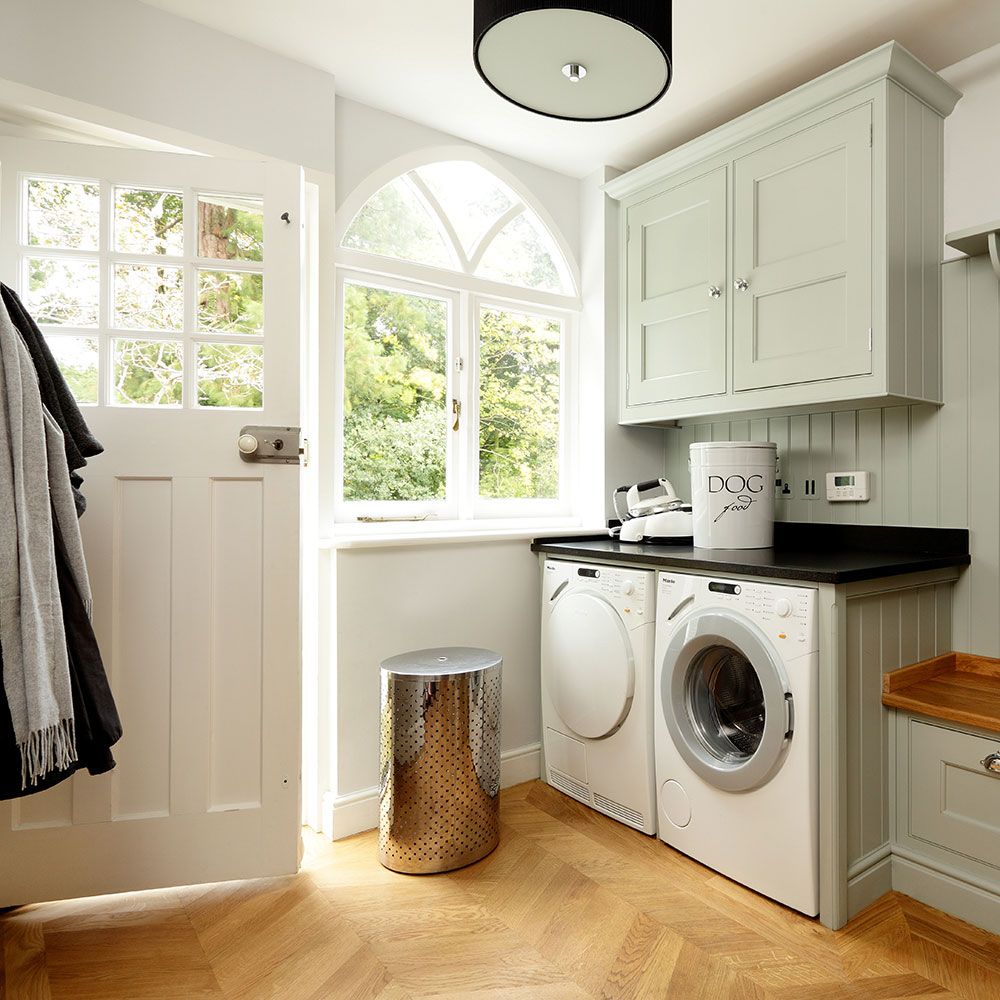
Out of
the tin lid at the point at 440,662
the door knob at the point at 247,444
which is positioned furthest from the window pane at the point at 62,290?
the tin lid at the point at 440,662

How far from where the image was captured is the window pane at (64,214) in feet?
5.72

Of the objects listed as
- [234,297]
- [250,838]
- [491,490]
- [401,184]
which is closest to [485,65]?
[234,297]

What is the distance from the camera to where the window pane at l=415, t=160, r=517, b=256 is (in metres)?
2.70

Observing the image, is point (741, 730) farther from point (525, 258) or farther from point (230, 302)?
point (525, 258)

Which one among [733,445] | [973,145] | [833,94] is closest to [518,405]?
[733,445]

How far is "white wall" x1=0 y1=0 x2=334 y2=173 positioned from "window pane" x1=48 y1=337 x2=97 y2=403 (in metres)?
0.65

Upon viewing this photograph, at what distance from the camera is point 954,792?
1.81 m

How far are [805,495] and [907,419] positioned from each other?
434 mm

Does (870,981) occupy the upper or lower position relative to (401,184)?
lower

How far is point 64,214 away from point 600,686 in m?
2.04

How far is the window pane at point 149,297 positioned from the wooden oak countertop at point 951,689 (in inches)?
84.9

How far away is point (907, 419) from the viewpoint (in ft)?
7.39

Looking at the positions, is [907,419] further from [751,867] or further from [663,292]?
[751,867]

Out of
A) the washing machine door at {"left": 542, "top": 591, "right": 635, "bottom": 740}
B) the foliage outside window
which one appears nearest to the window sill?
the washing machine door at {"left": 542, "top": 591, "right": 635, "bottom": 740}
